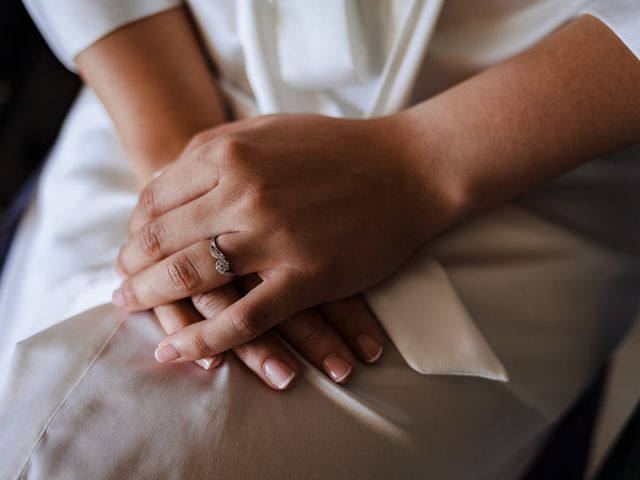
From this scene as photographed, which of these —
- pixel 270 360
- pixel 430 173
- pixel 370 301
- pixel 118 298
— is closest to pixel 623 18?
pixel 430 173

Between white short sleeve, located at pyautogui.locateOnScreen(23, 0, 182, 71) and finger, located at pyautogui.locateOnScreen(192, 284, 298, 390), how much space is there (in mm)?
385

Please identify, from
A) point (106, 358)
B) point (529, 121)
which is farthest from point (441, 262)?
point (106, 358)

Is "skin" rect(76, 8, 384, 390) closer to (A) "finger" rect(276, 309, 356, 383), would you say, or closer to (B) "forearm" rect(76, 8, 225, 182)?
(B) "forearm" rect(76, 8, 225, 182)

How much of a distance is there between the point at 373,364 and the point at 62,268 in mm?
412

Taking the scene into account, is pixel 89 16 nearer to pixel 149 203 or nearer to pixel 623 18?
pixel 149 203

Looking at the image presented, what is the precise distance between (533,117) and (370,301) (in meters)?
0.25

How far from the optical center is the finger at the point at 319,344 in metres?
0.54

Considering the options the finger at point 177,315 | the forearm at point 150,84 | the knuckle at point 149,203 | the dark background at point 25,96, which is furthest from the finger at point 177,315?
the dark background at point 25,96

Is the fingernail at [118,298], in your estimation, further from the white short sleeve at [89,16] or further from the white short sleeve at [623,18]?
the white short sleeve at [623,18]

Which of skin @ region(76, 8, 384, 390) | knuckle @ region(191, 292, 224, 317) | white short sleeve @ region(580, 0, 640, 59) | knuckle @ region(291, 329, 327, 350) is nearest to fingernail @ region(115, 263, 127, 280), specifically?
skin @ region(76, 8, 384, 390)

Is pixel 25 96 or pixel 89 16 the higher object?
pixel 89 16

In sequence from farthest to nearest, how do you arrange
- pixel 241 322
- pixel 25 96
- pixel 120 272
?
pixel 25 96
pixel 120 272
pixel 241 322

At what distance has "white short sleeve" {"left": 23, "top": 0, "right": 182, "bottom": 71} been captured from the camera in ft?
2.30

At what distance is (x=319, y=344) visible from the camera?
55cm
